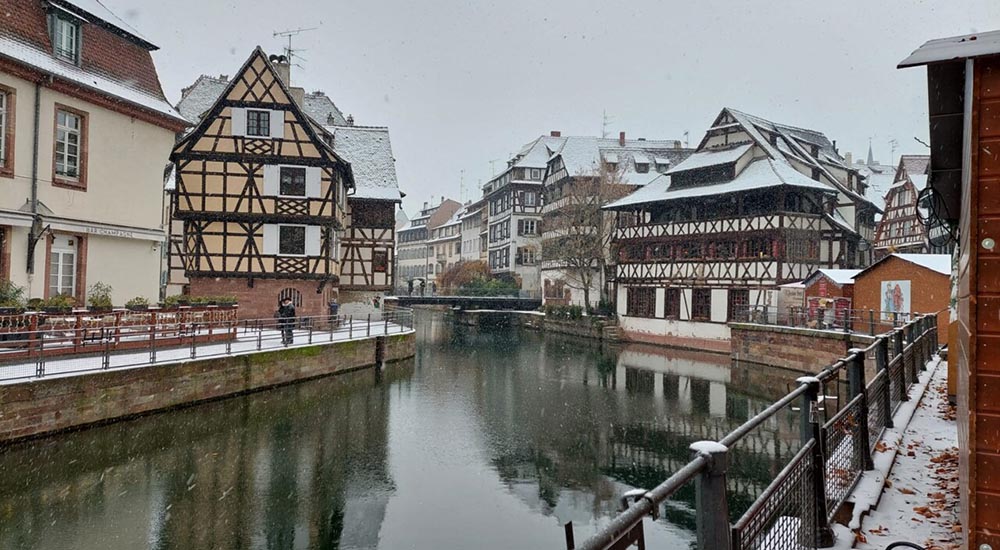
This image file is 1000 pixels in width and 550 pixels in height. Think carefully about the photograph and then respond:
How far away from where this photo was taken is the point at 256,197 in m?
27.4

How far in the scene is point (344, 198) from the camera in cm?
3238

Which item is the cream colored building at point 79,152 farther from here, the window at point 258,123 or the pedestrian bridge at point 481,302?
the pedestrian bridge at point 481,302

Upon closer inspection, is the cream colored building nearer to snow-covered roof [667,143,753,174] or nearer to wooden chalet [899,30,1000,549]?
wooden chalet [899,30,1000,549]

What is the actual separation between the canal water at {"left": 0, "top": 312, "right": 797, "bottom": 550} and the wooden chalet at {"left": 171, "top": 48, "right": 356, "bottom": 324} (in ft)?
25.5

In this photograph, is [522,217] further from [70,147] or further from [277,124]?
[70,147]

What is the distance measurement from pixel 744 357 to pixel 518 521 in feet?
72.1

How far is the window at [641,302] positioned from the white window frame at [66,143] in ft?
92.2

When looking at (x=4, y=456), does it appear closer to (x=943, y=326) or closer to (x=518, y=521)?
(x=518, y=521)

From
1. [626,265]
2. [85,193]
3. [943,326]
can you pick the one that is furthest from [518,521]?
[626,265]

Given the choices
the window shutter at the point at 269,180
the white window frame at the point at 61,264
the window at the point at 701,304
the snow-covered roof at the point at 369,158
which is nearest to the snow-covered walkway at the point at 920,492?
the white window frame at the point at 61,264

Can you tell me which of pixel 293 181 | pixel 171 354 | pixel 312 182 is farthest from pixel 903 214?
pixel 171 354

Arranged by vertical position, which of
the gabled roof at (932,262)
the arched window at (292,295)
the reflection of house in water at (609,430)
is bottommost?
the reflection of house in water at (609,430)

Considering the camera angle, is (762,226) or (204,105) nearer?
(762,226)

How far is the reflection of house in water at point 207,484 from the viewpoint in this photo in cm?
910
